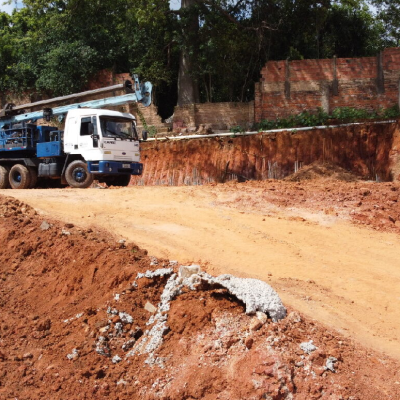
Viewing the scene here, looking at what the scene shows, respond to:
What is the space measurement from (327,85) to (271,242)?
39.0ft

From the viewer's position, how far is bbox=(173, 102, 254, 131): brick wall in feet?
66.8

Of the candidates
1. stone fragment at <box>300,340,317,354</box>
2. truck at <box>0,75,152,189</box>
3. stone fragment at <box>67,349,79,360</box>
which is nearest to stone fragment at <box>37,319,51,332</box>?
stone fragment at <box>67,349,79,360</box>

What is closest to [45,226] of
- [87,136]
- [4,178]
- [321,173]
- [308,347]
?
[308,347]

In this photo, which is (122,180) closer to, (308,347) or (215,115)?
(215,115)

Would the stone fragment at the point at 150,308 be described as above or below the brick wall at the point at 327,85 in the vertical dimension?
below

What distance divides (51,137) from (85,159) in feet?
8.28

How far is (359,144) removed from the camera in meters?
16.9

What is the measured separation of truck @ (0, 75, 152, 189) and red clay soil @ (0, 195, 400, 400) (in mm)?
7964

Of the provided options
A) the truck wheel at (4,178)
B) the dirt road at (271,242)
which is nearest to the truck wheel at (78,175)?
the dirt road at (271,242)

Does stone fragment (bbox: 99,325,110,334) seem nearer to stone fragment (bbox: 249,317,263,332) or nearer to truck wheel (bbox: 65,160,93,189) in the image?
stone fragment (bbox: 249,317,263,332)

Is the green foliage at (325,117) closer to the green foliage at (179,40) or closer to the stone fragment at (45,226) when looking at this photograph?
the green foliage at (179,40)

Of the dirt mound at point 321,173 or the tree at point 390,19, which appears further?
the tree at point 390,19

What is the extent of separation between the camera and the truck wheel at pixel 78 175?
1539cm

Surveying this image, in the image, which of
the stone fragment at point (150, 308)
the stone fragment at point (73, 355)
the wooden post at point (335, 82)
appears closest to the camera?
the stone fragment at point (73, 355)
